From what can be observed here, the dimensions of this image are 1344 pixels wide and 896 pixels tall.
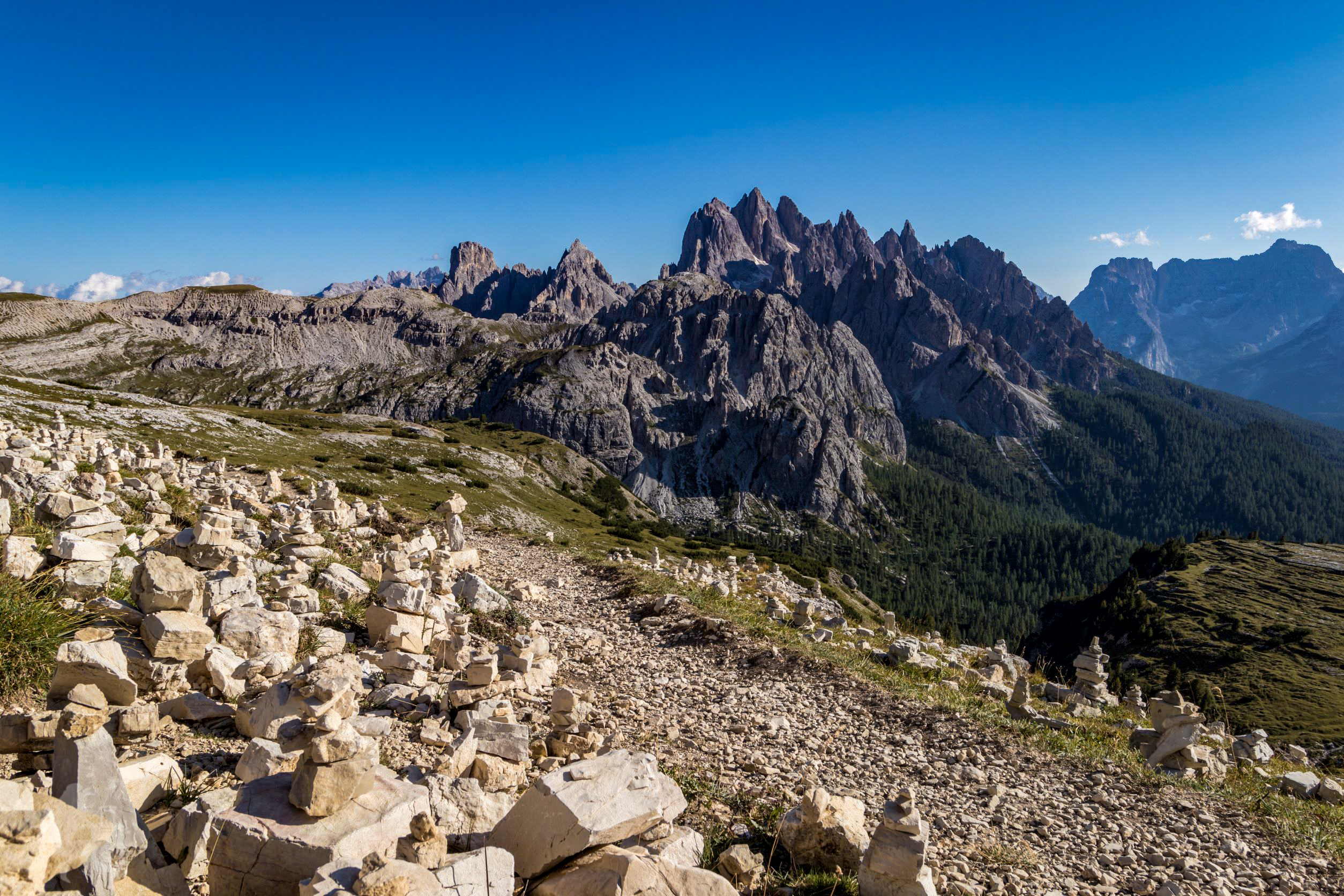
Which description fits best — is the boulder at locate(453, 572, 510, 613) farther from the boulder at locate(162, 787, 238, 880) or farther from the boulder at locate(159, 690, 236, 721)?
the boulder at locate(162, 787, 238, 880)

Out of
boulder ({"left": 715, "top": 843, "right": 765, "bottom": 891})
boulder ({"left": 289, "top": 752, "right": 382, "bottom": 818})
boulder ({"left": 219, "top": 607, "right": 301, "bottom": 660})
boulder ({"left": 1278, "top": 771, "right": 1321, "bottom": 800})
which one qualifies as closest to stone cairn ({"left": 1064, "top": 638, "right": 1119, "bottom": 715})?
boulder ({"left": 1278, "top": 771, "right": 1321, "bottom": 800})

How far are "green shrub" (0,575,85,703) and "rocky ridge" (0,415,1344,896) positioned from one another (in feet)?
1.08

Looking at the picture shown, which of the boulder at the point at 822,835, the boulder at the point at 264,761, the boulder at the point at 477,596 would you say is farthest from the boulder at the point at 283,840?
the boulder at the point at 477,596

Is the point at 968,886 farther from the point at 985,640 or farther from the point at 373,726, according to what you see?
the point at 985,640

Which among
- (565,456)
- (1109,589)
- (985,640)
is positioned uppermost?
(565,456)

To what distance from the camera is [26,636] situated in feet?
25.4

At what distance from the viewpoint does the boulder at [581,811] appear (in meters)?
5.74

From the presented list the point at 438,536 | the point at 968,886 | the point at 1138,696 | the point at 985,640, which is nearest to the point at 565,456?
the point at 985,640

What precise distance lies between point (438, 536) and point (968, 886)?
27.5 m

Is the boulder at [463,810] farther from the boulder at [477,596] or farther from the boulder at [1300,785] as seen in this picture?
the boulder at [1300,785]

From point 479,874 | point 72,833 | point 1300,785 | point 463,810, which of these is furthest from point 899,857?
point 1300,785

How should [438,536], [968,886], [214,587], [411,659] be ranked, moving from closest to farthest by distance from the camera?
[968,886]
[214,587]
[411,659]
[438,536]

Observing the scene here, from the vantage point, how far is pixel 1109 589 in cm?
11169

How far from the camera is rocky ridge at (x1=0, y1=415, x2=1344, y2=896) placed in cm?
517
